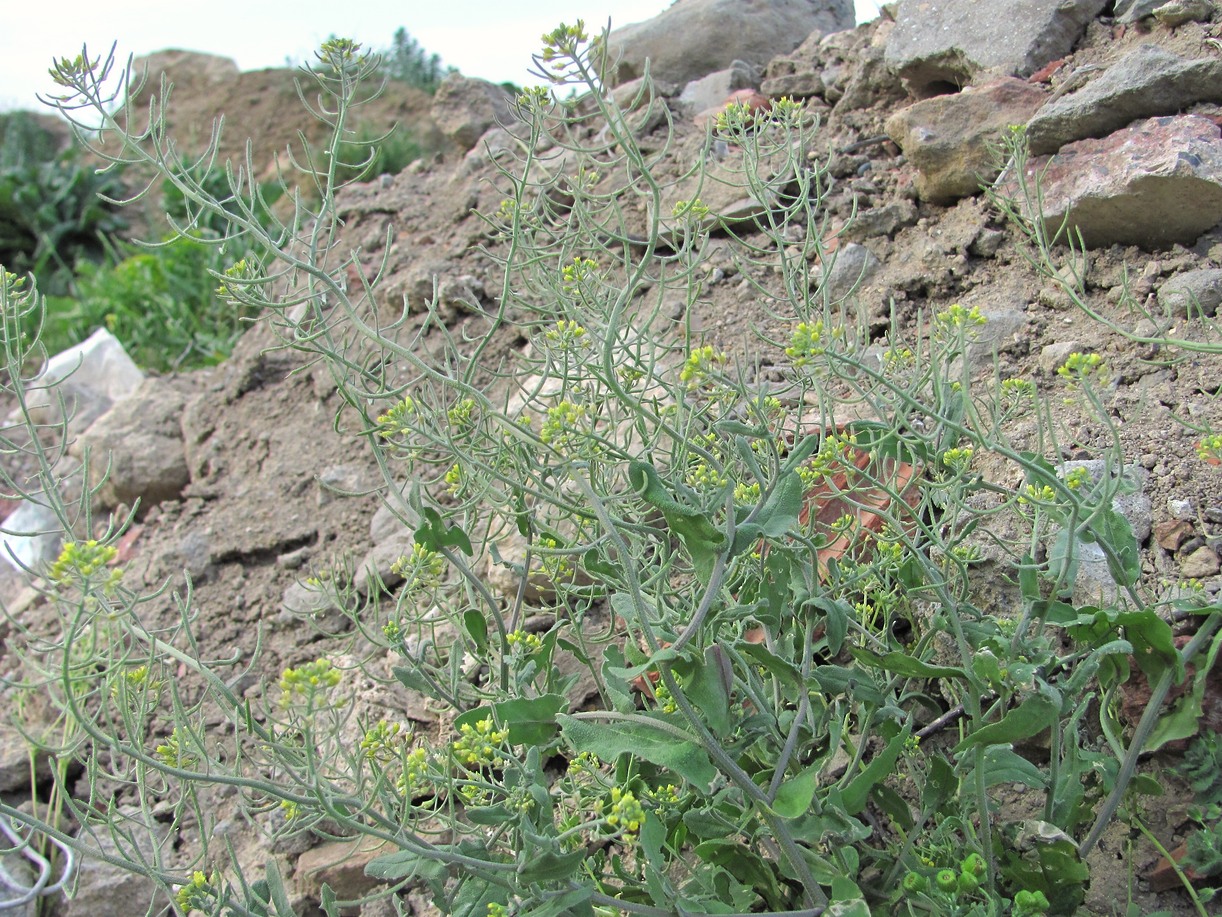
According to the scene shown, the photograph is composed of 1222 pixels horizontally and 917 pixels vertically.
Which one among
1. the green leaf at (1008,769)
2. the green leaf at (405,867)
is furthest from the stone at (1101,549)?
the green leaf at (405,867)

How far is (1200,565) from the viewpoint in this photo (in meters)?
1.94

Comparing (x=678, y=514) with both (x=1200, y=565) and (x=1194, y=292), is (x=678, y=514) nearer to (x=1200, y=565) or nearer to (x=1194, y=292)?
(x=1200, y=565)

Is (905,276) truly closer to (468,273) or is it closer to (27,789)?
(468,273)

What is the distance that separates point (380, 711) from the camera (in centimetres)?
249

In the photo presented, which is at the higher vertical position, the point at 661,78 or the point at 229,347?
the point at 661,78

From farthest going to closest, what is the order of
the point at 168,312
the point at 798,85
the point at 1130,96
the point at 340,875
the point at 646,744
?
1. the point at 168,312
2. the point at 798,85
3. the point at 1130,96
4. the point at 340,875
5. the point at 646,744

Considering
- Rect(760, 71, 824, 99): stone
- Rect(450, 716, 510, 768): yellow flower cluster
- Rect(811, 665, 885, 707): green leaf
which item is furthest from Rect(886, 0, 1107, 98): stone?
Rect(450, 716, 510, 768): yellow flower cluster

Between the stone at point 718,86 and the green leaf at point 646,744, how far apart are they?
2932 millimetres

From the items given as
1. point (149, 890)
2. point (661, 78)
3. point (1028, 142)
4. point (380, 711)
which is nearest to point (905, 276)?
point (1028, 142)

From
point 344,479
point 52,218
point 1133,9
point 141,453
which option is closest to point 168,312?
point 141,453

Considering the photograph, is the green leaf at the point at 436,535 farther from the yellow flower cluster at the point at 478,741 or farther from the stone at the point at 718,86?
the stone at the point at 718,86

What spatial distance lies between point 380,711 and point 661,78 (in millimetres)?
3037

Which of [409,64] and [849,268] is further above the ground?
[409,64]

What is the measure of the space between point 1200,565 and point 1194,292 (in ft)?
2.35
